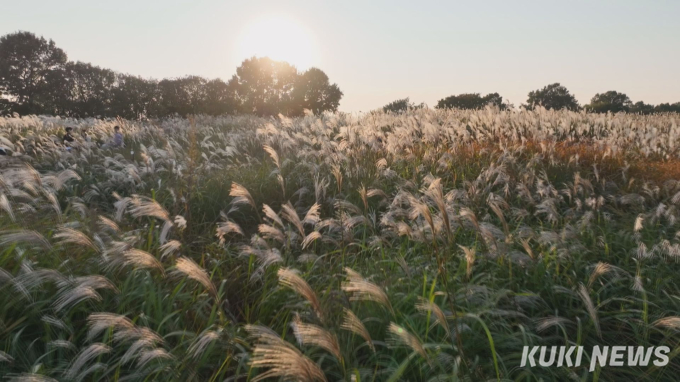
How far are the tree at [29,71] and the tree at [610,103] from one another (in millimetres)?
52489

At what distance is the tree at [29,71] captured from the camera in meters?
39.9

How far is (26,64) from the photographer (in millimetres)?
43344

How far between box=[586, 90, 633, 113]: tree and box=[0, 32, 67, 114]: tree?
172 feet

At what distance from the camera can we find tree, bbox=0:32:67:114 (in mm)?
39938

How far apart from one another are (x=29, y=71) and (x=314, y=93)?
95.6 ft

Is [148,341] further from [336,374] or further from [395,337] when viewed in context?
[395,337]

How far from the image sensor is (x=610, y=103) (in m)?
49.3

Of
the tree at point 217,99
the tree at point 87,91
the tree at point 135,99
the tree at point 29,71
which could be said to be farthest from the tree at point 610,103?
the tree at point 29,71

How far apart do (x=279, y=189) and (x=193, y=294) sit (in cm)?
330

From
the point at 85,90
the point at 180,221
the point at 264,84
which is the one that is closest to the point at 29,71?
the point at 85,90

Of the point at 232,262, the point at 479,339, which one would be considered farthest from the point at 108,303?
the point at 479,339

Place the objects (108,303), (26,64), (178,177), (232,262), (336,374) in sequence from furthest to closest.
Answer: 1. (26,64)
2. (178,177)
3. (232,262)
4. (108,303)
5. (336,374)

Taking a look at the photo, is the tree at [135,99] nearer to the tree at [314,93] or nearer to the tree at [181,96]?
the tree at [181,96]

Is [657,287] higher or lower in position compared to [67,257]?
lower
